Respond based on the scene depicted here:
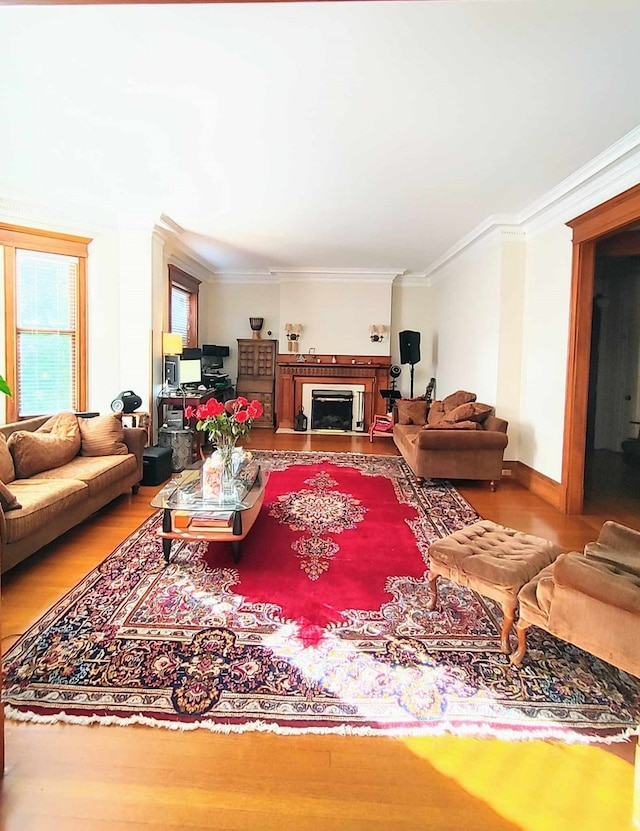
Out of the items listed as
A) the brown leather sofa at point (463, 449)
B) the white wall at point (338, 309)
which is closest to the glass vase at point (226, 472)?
the brown leather sofa at point (463, 449)

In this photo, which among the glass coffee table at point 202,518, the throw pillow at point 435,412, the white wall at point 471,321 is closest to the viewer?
the glass coffee table at point 202,518

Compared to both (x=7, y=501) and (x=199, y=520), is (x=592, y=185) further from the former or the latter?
(x=7, y=501)

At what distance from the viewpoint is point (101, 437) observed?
4.44 metres

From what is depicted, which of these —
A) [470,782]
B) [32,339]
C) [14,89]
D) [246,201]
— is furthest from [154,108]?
[470,782]

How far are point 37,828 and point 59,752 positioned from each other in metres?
0.28

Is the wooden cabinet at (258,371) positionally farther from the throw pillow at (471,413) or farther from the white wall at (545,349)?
the white wall at (545,349)

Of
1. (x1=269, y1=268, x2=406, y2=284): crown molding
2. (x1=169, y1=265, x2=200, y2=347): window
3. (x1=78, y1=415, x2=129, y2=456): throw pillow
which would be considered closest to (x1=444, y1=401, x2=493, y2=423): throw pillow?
(x1=78, y1=415, x2=129, y2=456): throw pillow

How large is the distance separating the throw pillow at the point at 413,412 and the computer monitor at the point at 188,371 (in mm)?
2761

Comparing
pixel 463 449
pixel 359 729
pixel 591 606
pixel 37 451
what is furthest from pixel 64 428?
pixel 591 606

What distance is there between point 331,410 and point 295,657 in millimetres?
6816

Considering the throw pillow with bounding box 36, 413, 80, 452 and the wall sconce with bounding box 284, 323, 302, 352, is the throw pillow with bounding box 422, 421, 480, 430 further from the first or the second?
the wall sconce with bounding box 284, 323, 302, 352

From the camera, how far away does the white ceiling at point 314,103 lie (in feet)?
7.39

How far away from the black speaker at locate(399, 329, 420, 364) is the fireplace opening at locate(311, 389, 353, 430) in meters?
1.27

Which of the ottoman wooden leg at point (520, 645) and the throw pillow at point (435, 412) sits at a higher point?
the throw pillow at point (435, 412)
